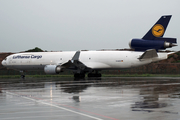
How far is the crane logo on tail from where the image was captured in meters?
32.4

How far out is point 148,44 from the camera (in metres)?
33.2

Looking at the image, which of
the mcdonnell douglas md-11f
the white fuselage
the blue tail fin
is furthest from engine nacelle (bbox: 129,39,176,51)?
the white fuselage

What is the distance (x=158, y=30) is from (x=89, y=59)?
10.0m

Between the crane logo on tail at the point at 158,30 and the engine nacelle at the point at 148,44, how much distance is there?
898 mm

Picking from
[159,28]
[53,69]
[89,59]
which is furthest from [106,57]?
[159,28]

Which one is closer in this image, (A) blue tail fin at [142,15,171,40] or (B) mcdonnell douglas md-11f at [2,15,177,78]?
(A) blue tail fin at [142,15,171,40]

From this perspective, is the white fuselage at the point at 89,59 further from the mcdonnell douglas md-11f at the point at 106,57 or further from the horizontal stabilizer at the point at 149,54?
the horizontal stabilizer at the point at 149,54

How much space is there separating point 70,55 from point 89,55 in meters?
2.83

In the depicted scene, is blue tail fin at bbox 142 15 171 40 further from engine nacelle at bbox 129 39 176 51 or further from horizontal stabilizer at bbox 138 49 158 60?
horizontal stabilizer at bbox 138 49 158 60

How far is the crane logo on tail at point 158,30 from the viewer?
1277 inches

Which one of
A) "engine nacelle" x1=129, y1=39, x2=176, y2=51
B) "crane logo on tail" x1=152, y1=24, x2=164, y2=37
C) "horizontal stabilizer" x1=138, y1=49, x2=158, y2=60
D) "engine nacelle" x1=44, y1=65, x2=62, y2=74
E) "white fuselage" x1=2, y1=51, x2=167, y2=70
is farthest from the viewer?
"white fuselage" x1=2, y1=51, x2=167, y2=70

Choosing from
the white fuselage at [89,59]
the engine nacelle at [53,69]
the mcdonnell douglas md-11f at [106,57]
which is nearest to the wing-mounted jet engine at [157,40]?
the mcdonnell douglas md-11f at [106,57]

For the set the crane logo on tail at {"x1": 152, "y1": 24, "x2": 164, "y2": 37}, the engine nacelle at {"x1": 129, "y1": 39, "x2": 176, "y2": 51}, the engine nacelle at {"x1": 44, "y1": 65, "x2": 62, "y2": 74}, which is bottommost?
the engine nacelle at {"x1": 44, "y1": 65, "x2": 62, "y2": 74}

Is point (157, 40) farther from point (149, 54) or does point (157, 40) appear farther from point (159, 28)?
point (149, 54)
